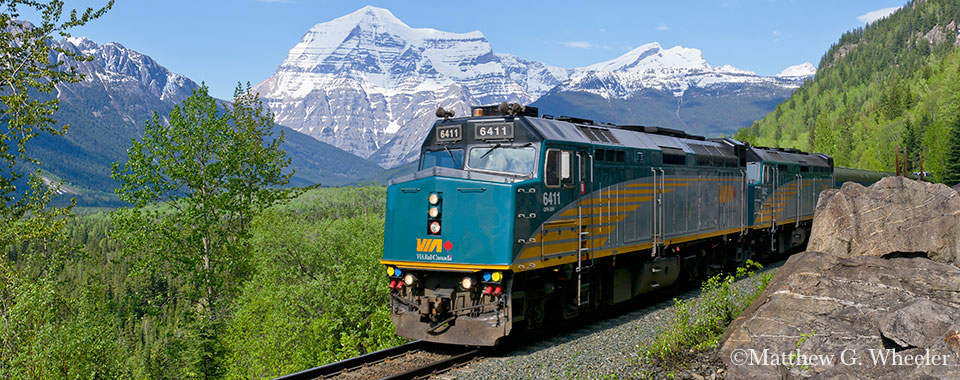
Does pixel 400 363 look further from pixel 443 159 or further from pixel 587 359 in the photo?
pixel 443 159

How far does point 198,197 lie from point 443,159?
22062 millimetres

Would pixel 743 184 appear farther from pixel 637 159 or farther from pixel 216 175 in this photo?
pixel 216 175

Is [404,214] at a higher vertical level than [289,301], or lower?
higher

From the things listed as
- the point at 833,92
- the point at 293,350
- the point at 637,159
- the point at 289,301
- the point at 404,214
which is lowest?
the point at 293,350

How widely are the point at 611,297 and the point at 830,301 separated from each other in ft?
20.7

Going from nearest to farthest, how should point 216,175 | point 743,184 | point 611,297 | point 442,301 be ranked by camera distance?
point 442,301 → point 611,297 → point 743,184 → point 216,175

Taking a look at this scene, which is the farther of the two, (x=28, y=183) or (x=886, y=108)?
(x=886, y=108)

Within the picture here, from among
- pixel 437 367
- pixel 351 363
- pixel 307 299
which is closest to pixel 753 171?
pixel 437 367

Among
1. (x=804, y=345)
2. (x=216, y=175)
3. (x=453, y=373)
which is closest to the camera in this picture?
(x=804, y=345)

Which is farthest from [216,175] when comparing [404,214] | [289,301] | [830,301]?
[830,301]

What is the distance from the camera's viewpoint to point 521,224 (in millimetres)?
12930

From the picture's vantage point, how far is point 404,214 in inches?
545

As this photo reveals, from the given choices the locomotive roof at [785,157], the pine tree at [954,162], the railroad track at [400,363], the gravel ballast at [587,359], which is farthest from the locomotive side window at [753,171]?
the pine tree at [954,162]

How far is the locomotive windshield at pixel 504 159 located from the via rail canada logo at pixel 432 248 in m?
1.67
